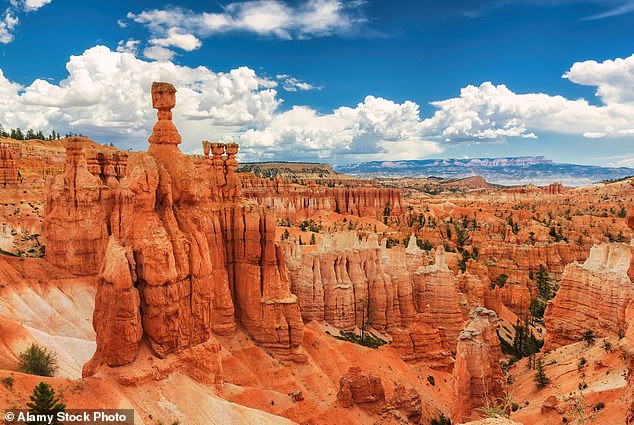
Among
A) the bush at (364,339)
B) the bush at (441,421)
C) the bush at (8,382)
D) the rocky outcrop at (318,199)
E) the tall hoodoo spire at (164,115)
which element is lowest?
the bush at (441,421)

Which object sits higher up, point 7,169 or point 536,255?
point 7,169

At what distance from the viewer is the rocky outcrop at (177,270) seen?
16067 millimetres

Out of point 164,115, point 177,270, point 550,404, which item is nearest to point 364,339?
point 550,404

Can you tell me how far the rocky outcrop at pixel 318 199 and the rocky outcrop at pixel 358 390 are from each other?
7924 centimetres

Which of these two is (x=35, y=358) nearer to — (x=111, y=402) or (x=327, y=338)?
(x=111, y=402)

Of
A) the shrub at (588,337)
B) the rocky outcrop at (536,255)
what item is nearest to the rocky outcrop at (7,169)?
the shrub at (588,337)

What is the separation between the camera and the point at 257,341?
28906mm

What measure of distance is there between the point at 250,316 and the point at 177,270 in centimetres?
1245

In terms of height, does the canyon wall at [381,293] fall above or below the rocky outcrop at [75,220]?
below

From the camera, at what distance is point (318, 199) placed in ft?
389

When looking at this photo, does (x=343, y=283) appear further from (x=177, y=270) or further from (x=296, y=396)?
(x=177, y=270)

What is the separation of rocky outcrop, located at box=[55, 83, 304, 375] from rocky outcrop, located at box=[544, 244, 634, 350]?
23.4 metres

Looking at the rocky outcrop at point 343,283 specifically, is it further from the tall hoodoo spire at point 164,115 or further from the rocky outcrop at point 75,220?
the tall hoodoo spire at point 164,115

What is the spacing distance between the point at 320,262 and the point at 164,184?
2325cm
